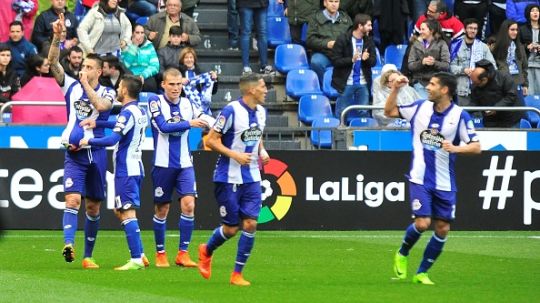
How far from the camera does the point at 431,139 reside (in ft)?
40.1

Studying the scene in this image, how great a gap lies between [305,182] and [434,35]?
4.18m

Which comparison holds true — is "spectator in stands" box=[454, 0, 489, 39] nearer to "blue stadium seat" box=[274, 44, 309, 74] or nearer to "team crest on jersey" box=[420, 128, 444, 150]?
"blue stadium seat" box=[274, 44, 309, 74]

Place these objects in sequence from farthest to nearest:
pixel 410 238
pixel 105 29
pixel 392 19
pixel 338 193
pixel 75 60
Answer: pixel 392 19
pixel 105 29
pixel 338 193
pixel 75 60
pixel 410 238

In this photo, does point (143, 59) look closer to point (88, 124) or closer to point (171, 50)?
point (171, 50)

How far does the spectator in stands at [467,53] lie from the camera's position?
832 inches

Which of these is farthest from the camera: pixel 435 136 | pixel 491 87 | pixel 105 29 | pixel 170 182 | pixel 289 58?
pixel 289 58

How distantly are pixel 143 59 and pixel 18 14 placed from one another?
2563mm

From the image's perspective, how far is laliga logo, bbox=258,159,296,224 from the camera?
18109 mm

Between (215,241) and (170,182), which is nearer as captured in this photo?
(215,241)

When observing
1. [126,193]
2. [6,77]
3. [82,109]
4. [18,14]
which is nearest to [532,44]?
[18,14]

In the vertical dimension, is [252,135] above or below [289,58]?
above

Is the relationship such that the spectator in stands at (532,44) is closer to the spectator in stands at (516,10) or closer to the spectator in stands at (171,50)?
the spectator in stands at (516,10)

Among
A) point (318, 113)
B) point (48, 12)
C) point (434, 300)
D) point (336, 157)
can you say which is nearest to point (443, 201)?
point (434, 300)

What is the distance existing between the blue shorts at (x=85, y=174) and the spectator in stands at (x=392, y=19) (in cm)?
997
